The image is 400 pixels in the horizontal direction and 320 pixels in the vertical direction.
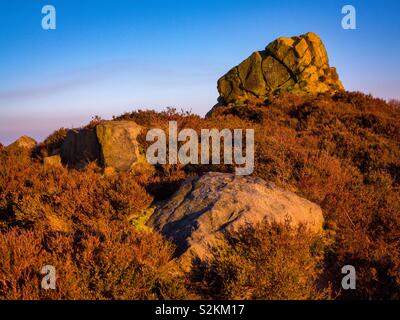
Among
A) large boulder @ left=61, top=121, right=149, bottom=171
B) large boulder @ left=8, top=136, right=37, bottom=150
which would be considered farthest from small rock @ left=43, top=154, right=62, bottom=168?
large boulder @ left=8, top=136, right=37, bottom=150

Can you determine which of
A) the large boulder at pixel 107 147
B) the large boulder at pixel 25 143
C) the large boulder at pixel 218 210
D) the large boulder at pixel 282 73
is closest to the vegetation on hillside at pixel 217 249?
the large boulder at pixel 218 210

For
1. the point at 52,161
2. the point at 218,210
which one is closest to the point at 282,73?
the point at 52,161

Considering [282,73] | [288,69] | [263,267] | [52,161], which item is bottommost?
[263,267]

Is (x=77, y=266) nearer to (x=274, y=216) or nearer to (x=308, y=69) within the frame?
(x=274, y=216)

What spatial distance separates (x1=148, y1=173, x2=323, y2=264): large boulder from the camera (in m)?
5.50

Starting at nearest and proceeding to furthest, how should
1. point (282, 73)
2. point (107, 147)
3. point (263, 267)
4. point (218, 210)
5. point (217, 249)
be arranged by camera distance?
point (263, 267), point (217, 249), point (218, 210), point (107, 147), point (282, 73)

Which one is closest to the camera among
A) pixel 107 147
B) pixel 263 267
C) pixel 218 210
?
pixel 263 267

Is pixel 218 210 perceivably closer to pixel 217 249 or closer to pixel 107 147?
pixel 217 249

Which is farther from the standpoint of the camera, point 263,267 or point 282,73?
point 282,73

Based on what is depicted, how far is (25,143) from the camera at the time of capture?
12.5m

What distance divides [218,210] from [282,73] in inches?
757

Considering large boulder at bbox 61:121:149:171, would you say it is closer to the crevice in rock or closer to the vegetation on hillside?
the vegetation on hillside

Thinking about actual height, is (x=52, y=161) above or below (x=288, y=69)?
below

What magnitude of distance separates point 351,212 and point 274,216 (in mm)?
1977
